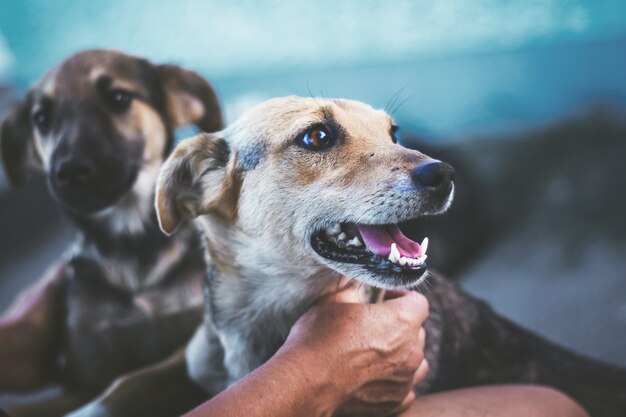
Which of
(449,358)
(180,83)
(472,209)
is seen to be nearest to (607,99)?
(472,209)

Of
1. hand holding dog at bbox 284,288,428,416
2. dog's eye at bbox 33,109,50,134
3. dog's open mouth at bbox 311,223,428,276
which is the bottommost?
hand holding dog at bbox 284,288,428,416

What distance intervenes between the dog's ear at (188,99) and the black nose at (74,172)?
0.24 m

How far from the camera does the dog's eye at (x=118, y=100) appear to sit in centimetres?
130

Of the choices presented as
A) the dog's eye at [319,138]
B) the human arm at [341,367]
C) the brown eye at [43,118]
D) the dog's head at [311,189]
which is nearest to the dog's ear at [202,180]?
the dog's head at [311,189]

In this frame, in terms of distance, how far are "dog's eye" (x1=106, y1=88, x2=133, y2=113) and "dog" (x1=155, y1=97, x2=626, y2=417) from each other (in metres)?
0.27

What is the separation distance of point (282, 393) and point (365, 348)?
0.58 feet

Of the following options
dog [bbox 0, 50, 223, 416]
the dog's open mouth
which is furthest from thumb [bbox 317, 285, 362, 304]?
dog [bbox 0, 50, 223, 416]

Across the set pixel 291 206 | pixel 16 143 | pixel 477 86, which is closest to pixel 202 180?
pixel 291 206

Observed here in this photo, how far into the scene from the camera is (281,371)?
939 millimetres

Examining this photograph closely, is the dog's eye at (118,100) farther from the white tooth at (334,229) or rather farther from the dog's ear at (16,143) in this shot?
the white tooth at (334,229)

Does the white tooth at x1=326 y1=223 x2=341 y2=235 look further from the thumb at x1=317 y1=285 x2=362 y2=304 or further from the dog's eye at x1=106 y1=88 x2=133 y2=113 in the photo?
the dog's eye at x1=106 y1=88 x2=133 y2=113

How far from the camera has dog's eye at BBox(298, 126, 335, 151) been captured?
1055 mm

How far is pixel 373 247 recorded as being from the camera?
99cm

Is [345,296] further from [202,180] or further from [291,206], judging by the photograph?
[202,180]
